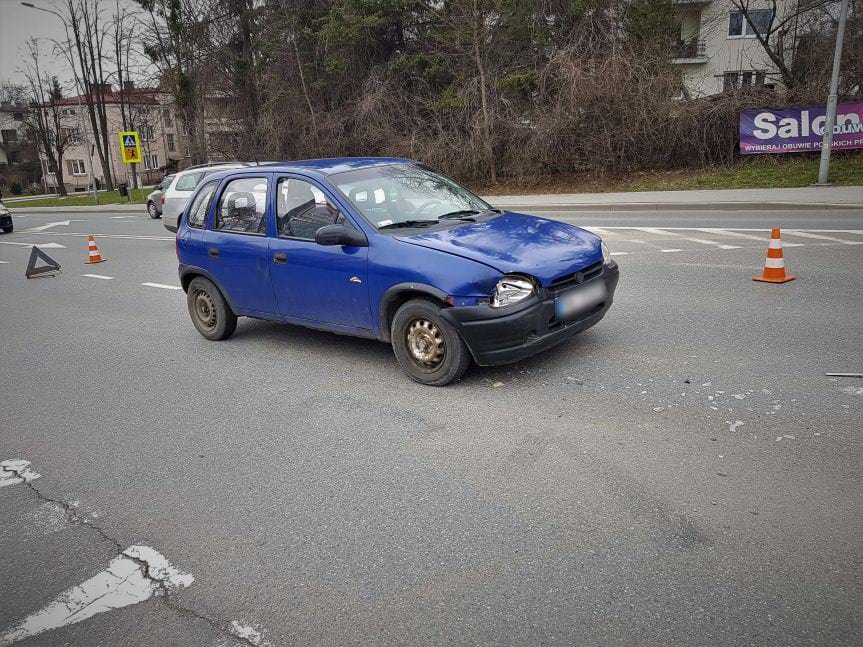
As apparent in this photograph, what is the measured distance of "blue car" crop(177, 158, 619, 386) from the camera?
500 cm

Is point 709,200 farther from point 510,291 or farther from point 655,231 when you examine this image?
point 510,291

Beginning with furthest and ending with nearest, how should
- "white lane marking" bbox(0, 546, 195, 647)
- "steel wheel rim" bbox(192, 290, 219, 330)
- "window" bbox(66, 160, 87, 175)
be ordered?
"window" bbox(66, 160, 87, 175)
"steel wheel rim" bbox(192, 290, 219, 330)
"white lane marking" bbox(0, 546, 195, 647)

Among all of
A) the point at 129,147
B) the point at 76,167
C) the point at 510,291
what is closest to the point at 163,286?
the point at 510,291

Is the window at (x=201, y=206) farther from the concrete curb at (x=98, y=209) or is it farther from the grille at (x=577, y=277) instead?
the concrete curb at (x=98, y=209)

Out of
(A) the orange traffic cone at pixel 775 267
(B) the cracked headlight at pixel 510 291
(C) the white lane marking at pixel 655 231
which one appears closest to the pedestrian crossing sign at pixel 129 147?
(C) the white lane marking at pixel 655 231

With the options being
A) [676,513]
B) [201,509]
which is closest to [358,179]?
[201,509]

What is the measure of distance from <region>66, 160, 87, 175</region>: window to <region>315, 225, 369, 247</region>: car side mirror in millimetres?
88257

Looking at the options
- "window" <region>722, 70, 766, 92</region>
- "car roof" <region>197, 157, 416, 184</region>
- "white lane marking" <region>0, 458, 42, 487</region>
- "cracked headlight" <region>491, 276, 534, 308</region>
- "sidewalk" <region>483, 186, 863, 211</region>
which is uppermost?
"window" <region>722, 70, 766, 92</region>

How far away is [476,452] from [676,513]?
1.27 metres

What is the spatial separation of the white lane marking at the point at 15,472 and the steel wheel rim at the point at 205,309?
2.83 meters

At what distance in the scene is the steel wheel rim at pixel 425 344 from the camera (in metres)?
5.29

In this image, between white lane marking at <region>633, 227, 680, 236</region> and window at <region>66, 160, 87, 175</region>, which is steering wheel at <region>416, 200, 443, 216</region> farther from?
window at <region>66, 160, 87, 175</region>

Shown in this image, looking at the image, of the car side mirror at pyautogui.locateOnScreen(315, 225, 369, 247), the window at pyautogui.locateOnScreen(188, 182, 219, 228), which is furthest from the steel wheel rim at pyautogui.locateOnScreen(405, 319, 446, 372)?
the window at pyautogui.locateOnScreen(188, 182, 219, 228)

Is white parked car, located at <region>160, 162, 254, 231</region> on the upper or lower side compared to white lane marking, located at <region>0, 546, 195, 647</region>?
upper
